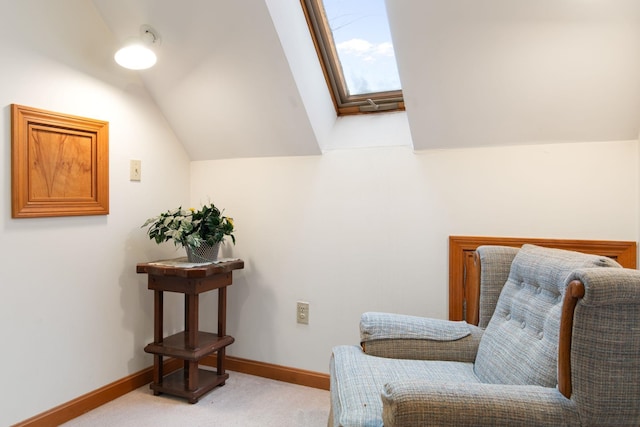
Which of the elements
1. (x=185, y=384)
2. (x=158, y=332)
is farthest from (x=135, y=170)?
(x=185, y=384)

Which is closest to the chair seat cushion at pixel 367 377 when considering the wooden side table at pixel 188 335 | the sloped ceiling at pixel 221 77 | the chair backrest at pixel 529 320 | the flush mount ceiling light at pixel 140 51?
the chair backrest at pixel 529 320

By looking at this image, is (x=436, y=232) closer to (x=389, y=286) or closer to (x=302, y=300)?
(x=389, y=286)

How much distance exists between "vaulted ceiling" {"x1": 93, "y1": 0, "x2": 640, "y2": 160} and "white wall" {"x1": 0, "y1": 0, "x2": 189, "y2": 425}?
22 centimetres

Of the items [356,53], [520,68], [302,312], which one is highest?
[356,53]

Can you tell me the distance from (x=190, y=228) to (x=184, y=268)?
22 cm

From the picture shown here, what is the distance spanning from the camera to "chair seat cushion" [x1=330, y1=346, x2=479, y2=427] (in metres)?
1.16

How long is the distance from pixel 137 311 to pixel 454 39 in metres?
2.08

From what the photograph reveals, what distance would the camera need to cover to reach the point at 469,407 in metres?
0.98

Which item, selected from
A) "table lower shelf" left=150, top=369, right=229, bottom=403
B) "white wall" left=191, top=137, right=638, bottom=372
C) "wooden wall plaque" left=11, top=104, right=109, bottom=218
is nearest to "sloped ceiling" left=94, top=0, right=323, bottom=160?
"white wall" left=191, top=137, right=638, bottom=372

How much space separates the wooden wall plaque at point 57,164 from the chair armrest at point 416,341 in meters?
1.45

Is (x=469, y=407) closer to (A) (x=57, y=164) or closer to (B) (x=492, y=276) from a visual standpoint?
(B) (x=492, y=276)

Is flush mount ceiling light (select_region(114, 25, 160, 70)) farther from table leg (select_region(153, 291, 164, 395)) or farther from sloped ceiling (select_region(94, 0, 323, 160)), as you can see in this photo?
table leg (select_region(153, 291, 164, 395))

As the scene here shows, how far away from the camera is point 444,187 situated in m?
2.11

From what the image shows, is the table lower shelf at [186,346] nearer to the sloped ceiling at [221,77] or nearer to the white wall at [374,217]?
the white wall at [374,217]
